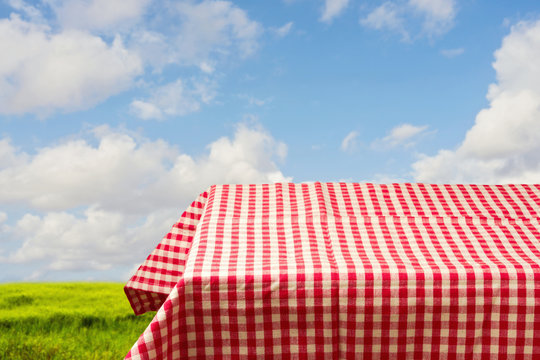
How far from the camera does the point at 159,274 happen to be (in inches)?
116

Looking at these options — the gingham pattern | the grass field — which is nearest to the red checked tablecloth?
the gingham pattern

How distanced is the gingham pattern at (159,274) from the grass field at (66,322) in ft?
5.68

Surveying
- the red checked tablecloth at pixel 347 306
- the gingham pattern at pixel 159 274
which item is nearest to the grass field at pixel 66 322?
the gingham pattern at pixel 159 274

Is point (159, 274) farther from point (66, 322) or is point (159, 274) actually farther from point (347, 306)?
point (66, 322)

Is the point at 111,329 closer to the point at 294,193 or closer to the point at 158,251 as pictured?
the point at 158,251

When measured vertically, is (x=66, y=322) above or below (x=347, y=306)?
below

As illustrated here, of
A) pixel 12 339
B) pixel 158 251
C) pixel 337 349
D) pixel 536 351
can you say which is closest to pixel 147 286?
pixel 158 251

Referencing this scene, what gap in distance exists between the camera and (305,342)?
191 centimetres

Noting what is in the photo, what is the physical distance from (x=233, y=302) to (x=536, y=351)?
1009 millimetres

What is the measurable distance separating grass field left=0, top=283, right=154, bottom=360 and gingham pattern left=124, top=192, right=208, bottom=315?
173 cm

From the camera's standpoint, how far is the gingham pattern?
2.89m

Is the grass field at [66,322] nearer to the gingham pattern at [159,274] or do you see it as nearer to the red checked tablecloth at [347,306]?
the gingham pattern at [159,274]

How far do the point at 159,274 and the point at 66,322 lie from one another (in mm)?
2941

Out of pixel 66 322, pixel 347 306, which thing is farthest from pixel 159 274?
pixel 66 322
